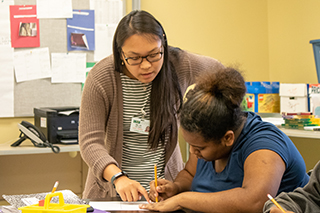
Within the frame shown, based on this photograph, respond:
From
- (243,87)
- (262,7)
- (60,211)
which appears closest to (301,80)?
(262,7)

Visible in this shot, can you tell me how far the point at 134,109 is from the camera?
5.37 feet

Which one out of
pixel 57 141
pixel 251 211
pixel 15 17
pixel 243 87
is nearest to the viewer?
pixel 251 211

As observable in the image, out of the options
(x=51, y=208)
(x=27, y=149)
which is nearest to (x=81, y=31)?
(x=27, y=149)

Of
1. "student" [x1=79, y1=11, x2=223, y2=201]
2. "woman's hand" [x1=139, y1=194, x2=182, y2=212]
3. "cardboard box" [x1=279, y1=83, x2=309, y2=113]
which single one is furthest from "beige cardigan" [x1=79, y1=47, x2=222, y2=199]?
"cardboard box" [x1=279, y1=83, x2=309, y2=113]

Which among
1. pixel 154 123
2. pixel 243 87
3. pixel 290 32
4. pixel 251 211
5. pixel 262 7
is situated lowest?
pixel 251 211

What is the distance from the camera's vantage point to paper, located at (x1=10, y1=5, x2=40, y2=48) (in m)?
2.81

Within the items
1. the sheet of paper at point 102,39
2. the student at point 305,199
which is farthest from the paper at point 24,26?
the student at point 305,199

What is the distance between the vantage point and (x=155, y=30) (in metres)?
1.43

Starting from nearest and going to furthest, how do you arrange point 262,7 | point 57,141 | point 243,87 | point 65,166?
1. point 243,87
2. point 57,141
3. point 65,166
4. point 262,7

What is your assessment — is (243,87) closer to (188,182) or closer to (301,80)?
(188,182)

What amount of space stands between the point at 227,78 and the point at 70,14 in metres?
2.10

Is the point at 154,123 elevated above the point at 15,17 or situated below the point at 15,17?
below

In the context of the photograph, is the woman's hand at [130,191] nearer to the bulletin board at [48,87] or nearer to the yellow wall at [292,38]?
the bulletin board at [48,87]

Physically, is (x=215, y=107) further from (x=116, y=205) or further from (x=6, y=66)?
(x=6, y=66)
